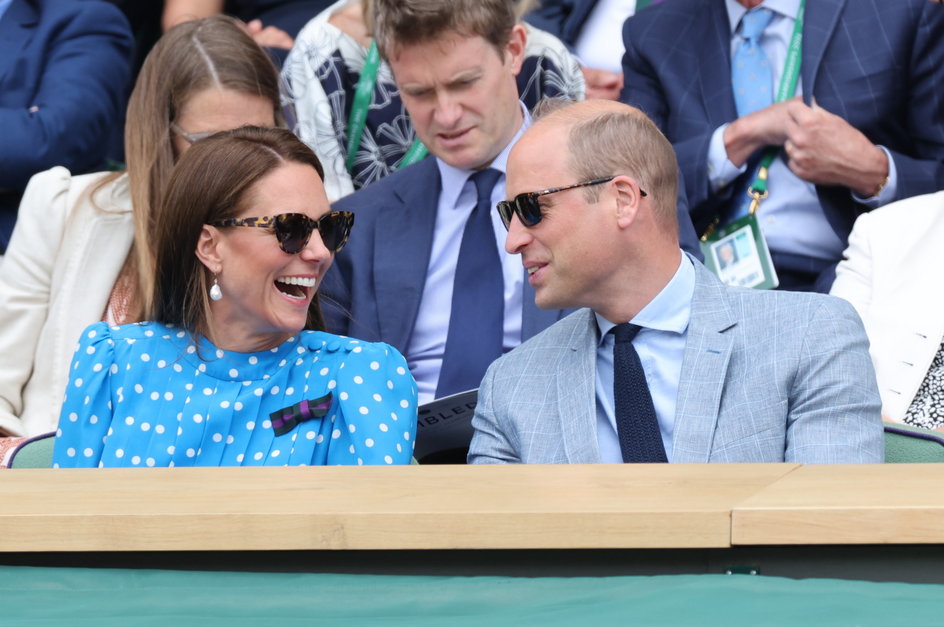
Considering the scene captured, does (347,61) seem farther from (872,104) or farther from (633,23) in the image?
(872,104)

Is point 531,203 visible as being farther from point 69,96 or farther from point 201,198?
point 69,96

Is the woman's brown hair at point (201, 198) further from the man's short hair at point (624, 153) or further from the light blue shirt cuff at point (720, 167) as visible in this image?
the light blue shirt cuff at point (720, 167)

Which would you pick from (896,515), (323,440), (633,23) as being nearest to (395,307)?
(323,440)

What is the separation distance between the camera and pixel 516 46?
3545 mm

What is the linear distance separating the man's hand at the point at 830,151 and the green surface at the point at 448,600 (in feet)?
7.36

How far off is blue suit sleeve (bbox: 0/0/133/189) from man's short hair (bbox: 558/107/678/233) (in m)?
2.02

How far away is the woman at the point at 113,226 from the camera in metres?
3.35

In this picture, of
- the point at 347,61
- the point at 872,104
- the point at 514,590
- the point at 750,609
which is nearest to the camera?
the point at 750,609

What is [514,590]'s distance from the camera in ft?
4.89

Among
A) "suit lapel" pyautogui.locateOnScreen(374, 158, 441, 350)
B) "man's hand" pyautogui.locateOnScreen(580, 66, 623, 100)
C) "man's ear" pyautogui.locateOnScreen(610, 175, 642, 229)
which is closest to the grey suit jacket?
"man's ear" pyautogui.locateOnScreen(610, 175, 642, 229)

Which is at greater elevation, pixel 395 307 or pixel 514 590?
pixel 514 590

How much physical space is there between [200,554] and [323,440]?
37.1 inches

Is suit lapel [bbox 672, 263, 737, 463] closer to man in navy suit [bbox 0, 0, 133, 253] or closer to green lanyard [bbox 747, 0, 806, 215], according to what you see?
green lanyard [bbox 747, 0, 806, 215]

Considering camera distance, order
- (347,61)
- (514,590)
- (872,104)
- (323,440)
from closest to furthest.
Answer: (514,590)
(323,440)
(872,104)
(347,61)
